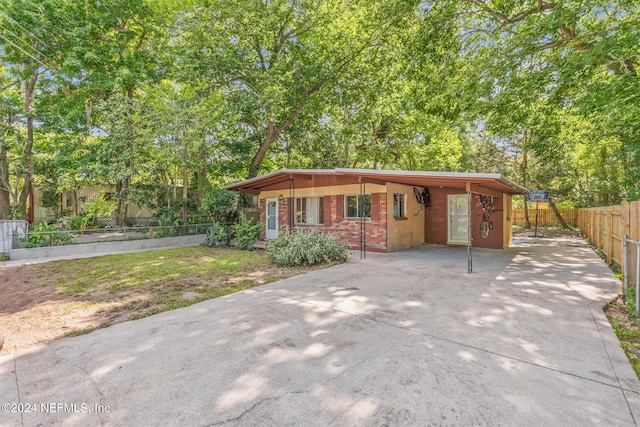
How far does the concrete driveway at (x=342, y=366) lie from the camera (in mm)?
2111

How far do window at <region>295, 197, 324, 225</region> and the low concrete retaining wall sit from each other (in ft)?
14.7

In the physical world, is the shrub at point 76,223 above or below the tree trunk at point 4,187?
below

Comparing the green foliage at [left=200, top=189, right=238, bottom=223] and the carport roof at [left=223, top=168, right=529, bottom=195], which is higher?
the carport roof at [left=223, top=168, right=529, bottom=195]

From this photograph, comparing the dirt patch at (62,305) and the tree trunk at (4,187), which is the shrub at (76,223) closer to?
the tree trunk at (4,187)

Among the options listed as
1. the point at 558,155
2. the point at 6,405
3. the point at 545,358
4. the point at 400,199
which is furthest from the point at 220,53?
the point at 558,155

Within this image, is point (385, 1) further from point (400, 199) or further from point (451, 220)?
point (451, 220)

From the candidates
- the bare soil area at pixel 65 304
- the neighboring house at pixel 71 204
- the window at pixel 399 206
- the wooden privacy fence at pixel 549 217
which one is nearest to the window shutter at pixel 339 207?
the window at pixel 399 206

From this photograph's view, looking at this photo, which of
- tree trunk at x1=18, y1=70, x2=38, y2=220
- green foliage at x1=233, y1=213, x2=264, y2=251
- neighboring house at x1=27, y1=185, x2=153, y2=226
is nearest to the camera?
green foliage at x1=233, y1=213, x2=264, y2=251

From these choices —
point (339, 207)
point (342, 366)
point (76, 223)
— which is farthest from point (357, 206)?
point (76, 223)

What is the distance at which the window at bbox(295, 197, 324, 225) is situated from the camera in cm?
1112

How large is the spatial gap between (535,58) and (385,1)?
15.4ft

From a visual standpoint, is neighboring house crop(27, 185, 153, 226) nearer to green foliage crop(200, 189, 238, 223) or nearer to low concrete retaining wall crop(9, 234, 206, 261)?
green foliage crop(200, 189, 238, 223)

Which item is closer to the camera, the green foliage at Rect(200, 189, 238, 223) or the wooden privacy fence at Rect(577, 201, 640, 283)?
the wooden privacy fence at Rect(577, 201, 640, 283)

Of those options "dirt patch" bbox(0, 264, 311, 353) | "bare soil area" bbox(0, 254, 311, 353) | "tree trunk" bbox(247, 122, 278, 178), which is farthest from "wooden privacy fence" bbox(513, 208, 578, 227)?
"dirt patch" bbox(0, 264, 311, 353)
